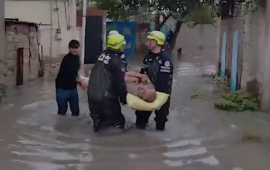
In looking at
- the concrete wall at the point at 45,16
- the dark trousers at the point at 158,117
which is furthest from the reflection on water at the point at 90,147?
the concrete wall at the point at 45,16

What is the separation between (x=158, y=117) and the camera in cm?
834

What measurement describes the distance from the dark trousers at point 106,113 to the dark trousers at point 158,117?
0.48m

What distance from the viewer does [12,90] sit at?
13.0 metres

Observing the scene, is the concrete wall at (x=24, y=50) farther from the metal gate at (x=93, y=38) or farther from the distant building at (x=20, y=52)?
the metal gate at (x=93, y=38)

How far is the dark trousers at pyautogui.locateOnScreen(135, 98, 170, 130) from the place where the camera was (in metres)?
8.29

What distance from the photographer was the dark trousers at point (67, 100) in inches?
362

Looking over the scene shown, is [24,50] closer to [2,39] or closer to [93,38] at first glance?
[2,39]

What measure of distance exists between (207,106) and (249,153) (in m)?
4.17

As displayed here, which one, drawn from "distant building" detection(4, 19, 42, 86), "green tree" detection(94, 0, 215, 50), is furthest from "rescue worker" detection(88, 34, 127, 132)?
"green tree" detection(94, 0, 215, 50)

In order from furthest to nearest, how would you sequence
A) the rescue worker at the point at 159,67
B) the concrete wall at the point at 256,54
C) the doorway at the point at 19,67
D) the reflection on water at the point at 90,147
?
the doorway at the point at 19,67
the concrete wall at the point at 256,54
the rescue worker at the point at 159,67
the reflection on water at the point at 90,147

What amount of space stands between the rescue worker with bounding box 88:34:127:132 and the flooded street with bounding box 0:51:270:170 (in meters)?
0.35

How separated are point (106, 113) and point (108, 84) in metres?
0.47

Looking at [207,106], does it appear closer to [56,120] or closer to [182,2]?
[56,120]

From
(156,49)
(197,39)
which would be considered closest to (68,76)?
(156,49)
